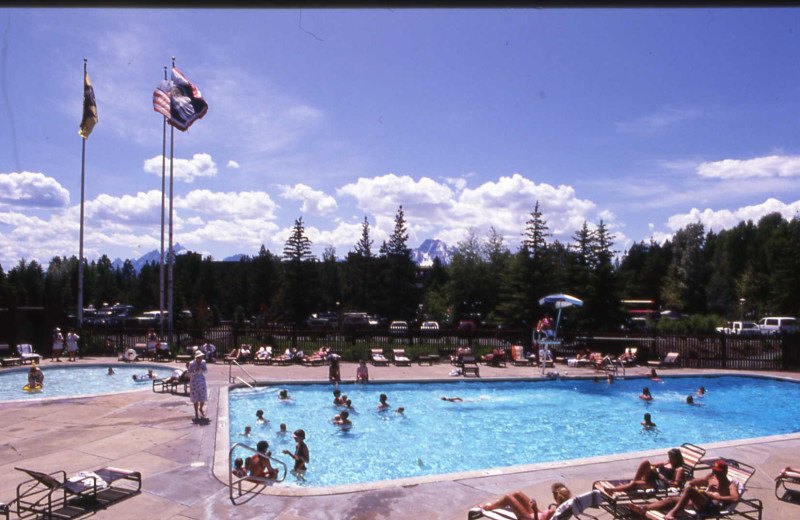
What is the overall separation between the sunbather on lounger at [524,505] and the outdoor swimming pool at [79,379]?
15.7 meters

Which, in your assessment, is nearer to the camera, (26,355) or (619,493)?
(619,493)

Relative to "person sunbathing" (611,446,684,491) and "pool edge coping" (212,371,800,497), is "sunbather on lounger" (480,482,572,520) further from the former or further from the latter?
"pool edge coping" (212,371,800,497)

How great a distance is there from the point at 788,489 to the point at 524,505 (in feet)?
14.0

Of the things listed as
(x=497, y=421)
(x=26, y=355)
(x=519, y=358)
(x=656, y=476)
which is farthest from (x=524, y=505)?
(x=26, y=355)

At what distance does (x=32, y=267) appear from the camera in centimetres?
9325

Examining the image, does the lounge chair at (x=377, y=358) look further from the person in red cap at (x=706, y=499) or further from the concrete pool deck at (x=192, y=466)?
the person in red cap at (x=706, y=499)

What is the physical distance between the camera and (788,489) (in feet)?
26.1

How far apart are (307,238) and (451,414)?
3479 cm

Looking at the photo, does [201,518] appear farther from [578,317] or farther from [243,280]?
[243,280]

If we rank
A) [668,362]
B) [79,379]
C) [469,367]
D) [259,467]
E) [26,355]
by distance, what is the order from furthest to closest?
[668,362], [26,355], [469,367], [79,379], [259,467]

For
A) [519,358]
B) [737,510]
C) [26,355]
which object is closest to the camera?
[737,510]

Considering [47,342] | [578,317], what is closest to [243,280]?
[47,342]

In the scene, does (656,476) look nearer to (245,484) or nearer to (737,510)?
(737,510)

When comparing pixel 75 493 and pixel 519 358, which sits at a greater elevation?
pixel 75 493
